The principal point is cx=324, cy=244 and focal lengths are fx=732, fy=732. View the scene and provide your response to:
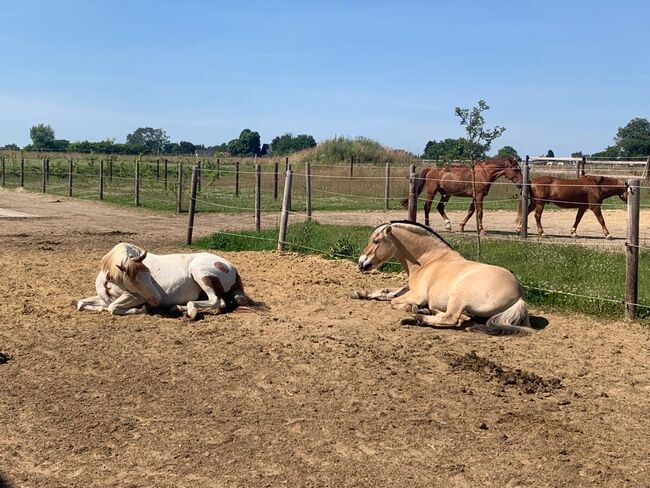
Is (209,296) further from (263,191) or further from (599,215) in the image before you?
(263,191)

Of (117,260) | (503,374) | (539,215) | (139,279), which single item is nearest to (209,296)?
(139,279)

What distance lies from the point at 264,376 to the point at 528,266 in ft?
16.8

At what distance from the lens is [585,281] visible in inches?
330

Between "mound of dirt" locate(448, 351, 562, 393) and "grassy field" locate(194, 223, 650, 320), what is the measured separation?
2.28m

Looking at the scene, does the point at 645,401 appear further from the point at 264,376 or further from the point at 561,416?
the point at 264,376

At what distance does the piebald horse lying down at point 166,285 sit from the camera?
6953 millimetres

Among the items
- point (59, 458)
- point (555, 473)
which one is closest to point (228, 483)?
point (59, 458)

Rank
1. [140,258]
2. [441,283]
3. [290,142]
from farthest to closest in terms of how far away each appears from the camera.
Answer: [290,142], [441,283], [140,258]

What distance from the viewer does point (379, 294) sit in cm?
788

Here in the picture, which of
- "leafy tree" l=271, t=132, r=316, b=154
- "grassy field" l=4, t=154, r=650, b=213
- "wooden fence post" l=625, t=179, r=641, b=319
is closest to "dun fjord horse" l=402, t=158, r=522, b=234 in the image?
"grassy field" l=4, t=154, r=650, b=213

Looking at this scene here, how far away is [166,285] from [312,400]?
294 centimetres

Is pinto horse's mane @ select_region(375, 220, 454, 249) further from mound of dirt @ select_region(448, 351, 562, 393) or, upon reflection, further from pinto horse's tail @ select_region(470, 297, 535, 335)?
mound of dirt @ select_region(448, 351, 562, 393)

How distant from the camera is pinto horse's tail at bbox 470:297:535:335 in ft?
21.1

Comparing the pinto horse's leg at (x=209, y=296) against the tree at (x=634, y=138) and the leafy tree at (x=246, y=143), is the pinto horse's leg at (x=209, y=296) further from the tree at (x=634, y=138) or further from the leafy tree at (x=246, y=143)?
the leafy tree at (x=246, y=143)
